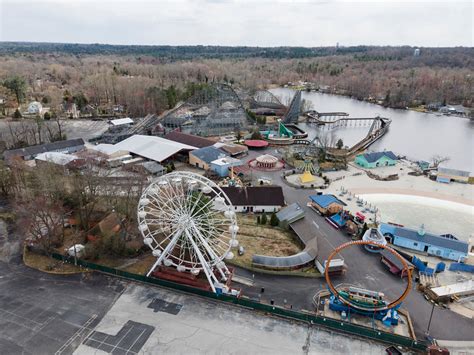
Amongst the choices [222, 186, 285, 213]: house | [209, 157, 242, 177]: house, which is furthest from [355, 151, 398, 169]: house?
[222, 186, 285, 213]: house

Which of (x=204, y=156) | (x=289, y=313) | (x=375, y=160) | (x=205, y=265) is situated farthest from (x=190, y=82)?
(x=289, y=313)

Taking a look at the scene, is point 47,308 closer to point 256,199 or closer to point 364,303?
point 364,303

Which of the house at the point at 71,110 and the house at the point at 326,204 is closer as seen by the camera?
the house at the point at 326,204

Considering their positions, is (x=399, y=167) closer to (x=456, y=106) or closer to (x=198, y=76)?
(x=456, y=106)

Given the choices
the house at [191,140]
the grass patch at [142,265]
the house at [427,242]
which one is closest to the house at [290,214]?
the house at [427,242]

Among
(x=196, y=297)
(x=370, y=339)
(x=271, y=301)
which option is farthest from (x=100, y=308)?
(x=370, y=339)

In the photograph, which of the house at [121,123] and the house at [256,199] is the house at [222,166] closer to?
the house at [256,199]

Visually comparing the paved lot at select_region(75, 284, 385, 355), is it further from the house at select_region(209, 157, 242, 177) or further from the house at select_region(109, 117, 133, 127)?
the house at select_region(109, 117, 133, 127)
